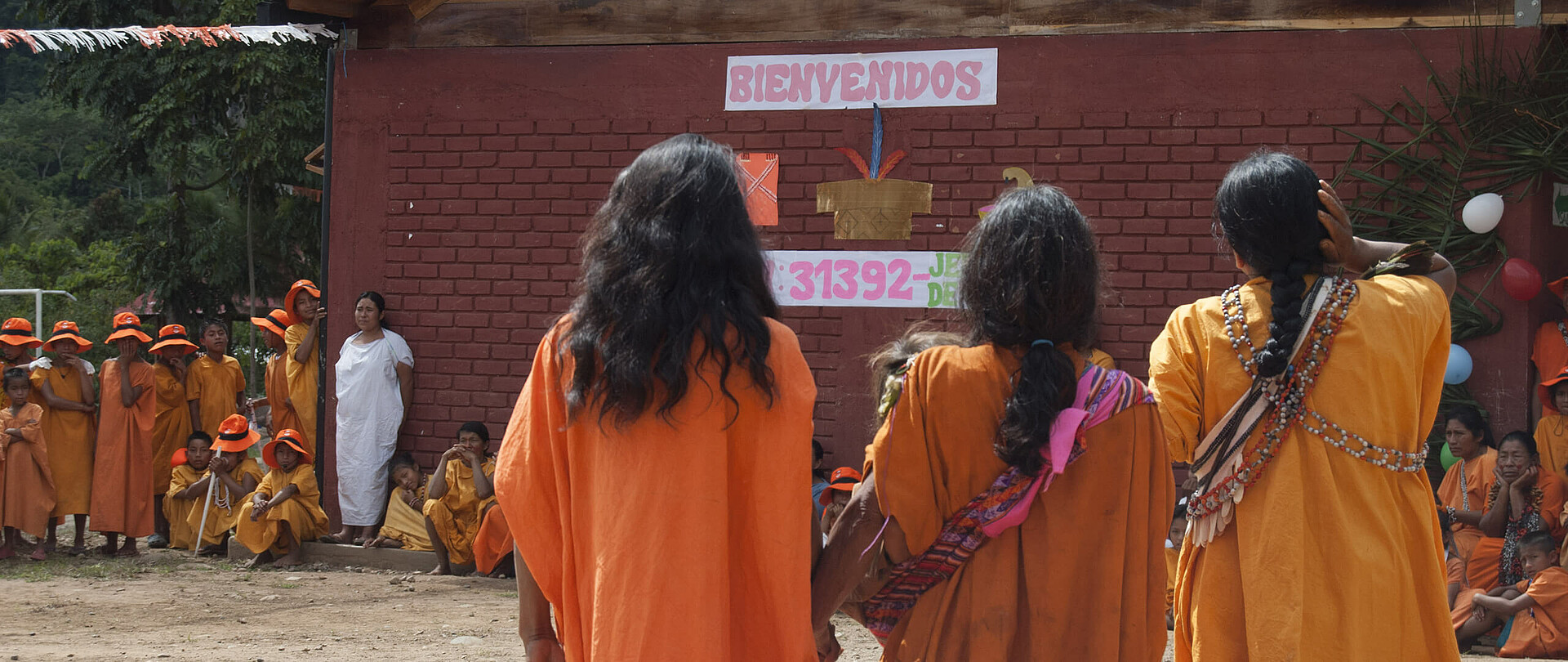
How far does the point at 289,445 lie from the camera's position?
825cm

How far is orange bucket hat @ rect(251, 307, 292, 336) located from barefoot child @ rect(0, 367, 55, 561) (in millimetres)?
1612

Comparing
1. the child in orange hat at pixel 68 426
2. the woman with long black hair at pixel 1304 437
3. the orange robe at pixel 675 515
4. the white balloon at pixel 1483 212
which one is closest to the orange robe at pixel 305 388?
the child in orange hat at pixel 68 426

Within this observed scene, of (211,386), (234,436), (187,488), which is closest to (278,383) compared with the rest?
(211,386)

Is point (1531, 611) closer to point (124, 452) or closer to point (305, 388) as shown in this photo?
point (305, 388)

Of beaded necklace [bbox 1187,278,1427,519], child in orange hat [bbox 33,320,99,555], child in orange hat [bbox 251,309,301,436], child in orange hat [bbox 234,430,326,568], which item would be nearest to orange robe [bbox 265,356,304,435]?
child in orange hat [bbox 251,309,301,436]

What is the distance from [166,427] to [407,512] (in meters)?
2.58

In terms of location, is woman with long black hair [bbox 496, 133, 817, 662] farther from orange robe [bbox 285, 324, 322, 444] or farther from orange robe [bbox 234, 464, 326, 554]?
orange robe [bbox 285, 324, 322, 444]

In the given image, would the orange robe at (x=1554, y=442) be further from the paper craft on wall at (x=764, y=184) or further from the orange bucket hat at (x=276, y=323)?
the orange bucket hat at (x=276, y=323)

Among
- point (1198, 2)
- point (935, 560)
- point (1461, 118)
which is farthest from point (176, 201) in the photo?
point (935, 560)

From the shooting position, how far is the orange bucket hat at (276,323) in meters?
9.62

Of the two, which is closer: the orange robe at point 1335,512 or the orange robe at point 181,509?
the orange robe at point 1335,512

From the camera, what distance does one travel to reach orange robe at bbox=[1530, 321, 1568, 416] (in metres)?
6.46

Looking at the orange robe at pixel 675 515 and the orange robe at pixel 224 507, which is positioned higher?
the orange robe at pixel 675 515

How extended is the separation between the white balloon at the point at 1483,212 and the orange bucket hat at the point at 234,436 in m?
7.82
